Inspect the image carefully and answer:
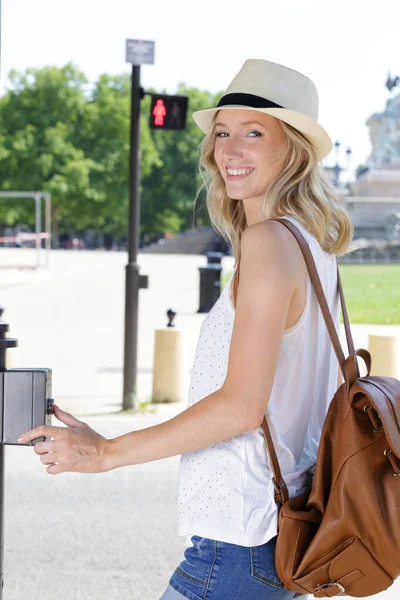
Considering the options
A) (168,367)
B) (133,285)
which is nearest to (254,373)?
(133,285)

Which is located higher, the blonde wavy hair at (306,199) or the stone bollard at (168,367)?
the blonde wavy hair at (306,199)

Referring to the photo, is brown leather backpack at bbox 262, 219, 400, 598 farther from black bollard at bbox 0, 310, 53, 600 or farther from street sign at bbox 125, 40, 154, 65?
street sign at bbox 125, 40, 154, 65

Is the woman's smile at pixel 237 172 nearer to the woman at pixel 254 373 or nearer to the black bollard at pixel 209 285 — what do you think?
the woman at pixel 254 373

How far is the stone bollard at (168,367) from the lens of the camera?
30.8 ft

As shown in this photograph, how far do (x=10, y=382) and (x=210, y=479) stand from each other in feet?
1.55

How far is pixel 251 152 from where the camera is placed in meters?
2.24

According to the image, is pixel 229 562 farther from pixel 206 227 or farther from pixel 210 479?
pixel 206 227

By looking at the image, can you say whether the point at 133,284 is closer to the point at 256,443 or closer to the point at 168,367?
the point at 168,367

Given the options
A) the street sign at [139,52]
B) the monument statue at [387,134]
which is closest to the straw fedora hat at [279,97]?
the street sign at [139,52]

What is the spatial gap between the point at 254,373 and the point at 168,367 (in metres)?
7.58

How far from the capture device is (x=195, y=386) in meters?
2.14

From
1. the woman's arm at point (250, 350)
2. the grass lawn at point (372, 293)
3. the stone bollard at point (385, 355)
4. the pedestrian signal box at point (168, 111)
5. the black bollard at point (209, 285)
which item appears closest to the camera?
the woman's arm at point (250, 350)

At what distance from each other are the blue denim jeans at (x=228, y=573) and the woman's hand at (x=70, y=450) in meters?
0.27

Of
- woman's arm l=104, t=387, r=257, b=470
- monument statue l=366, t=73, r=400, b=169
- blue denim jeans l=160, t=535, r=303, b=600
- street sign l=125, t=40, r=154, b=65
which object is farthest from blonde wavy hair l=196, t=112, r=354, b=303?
monument statue l=366, t=73, r=400, b=169
